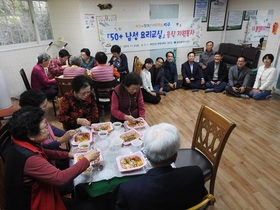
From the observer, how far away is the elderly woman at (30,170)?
40.5 inches

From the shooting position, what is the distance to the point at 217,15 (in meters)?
5.58

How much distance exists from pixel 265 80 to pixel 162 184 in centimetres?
413

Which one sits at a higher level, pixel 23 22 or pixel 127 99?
pixel 23 22

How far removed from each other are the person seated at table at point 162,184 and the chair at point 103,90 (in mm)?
2239

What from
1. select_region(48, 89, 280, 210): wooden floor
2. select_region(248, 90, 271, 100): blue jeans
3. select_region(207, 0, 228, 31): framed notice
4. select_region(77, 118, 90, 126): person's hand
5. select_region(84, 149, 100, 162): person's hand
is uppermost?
select_region(207, 0, 228, 31): framed notice

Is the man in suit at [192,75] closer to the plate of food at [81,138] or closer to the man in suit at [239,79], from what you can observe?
the man in suit at [239,79]

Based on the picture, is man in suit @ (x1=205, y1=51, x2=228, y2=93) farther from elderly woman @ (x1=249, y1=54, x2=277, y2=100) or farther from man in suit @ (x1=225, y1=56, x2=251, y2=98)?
elderly woman @ (x1=249, y1=54, x2=277, y2=100)

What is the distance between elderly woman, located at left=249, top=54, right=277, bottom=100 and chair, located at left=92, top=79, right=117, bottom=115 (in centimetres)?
306

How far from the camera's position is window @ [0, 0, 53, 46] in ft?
12.9

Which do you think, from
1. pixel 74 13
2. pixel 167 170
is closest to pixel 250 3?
A: pixel 74 13

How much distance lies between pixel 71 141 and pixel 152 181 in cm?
93

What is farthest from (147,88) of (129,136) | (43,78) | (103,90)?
(129,136)

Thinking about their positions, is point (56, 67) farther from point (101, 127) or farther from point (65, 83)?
point (101, 127)

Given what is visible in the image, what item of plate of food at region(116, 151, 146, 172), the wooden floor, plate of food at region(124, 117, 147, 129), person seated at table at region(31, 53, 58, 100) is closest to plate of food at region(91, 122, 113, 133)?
plate of food at region(124, 117, 147, 129)
